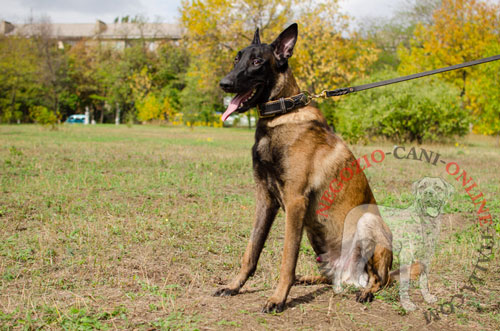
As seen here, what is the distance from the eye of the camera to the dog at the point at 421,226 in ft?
11.3

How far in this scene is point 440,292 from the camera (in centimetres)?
353

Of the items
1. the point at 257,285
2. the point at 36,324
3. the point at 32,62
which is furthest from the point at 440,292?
the point at 32,62

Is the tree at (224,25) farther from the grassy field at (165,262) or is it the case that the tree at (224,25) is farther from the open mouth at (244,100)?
the open mouth at (244,100)

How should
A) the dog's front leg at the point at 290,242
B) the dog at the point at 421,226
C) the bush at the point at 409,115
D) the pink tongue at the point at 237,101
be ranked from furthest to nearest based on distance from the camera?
the bush at the point at 409,115 → the dog at the point at 421,226 → the pink tongue at the point at 237,101 → the dog's front leg at the point at 290,242

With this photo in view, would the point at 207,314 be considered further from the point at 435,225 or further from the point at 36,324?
the point at 435,225

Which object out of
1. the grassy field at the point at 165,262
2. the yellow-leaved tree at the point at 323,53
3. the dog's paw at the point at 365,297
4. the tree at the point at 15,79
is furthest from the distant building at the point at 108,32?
the dog's paw at the point at 365,297

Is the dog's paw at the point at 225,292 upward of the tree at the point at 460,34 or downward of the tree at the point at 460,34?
downward

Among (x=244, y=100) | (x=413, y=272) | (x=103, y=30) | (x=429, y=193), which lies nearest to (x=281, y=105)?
(x=244, y=100)

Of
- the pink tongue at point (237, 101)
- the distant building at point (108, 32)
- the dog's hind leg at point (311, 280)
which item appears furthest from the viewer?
the distant building at point (108, 32)

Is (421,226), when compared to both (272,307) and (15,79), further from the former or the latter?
(15,79)

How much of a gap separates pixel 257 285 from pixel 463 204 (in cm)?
491

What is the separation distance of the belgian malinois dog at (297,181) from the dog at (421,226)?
0.88 feet

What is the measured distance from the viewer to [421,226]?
354cm

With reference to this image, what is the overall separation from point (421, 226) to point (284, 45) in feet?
6.03
